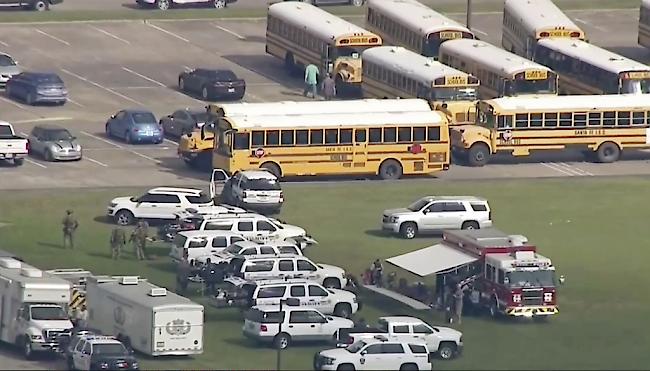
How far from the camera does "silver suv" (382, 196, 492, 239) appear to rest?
98.6m

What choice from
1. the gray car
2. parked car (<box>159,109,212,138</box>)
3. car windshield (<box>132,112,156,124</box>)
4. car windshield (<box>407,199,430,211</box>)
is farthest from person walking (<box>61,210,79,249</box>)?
car windshield (<box>132,112,156,124</box>)

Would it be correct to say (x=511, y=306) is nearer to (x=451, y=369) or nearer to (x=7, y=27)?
(x=451, y=369)

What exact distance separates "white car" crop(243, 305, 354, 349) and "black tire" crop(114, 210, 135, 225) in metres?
16.4

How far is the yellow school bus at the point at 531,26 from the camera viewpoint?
124 meters

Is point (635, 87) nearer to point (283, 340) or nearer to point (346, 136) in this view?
point (346, 136)

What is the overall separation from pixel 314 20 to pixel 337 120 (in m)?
17.9

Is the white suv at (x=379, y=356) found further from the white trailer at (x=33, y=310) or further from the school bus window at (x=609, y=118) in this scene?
the school bus window at (x=609, y=118)

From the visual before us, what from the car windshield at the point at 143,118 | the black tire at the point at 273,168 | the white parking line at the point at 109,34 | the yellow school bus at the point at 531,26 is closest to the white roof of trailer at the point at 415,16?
the yellow school bus at the point at 531,26

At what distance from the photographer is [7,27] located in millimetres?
131375

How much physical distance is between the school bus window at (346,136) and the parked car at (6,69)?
19625mm

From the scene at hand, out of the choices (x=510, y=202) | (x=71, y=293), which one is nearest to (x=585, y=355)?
(x=71, y=293)

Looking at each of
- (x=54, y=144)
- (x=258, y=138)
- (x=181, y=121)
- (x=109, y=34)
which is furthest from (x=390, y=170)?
(x=109, y=34)

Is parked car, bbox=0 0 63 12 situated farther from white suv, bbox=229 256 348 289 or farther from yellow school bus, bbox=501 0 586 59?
white suv, bbox=229 256 348 289

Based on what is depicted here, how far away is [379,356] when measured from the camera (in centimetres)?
7925
